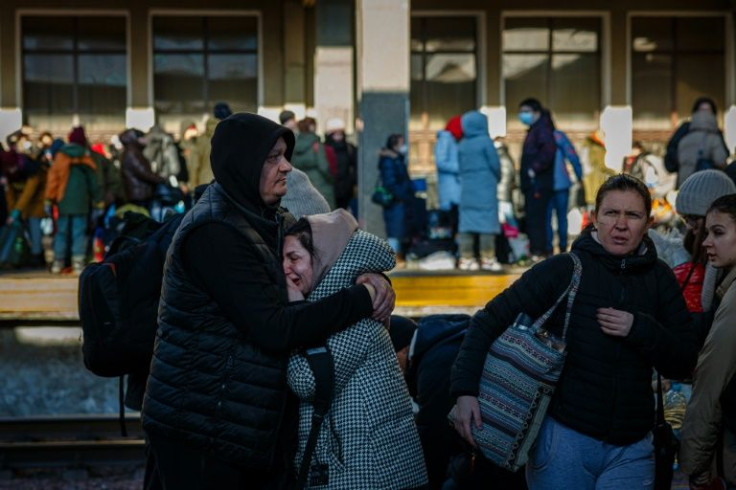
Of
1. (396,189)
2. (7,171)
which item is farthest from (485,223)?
(7,171)

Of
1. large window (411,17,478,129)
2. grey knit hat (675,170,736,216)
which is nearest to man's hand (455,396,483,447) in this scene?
grey knit hat (675,170,736,216)

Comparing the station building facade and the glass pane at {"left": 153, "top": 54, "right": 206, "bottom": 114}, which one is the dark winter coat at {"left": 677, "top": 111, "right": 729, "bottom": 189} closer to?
the station building facade

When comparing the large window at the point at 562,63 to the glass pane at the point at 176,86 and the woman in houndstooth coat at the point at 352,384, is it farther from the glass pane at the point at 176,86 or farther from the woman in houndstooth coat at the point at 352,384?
the woman in houndstooth coat at the point at 352,384

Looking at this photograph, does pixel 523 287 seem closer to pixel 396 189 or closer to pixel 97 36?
pixel 396 189

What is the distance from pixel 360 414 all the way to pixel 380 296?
386mm

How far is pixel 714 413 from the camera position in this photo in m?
4.86

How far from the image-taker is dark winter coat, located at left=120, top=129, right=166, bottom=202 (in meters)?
16.7

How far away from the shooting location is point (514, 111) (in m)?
26.6

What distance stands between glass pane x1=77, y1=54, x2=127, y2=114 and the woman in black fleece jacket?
2249cm

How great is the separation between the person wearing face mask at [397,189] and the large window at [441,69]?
935 centimetres

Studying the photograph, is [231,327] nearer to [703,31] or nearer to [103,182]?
[103,182]

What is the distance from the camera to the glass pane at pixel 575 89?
26.9 meters

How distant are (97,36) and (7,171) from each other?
9.00 m

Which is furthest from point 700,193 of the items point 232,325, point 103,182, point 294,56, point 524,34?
point 524,34
